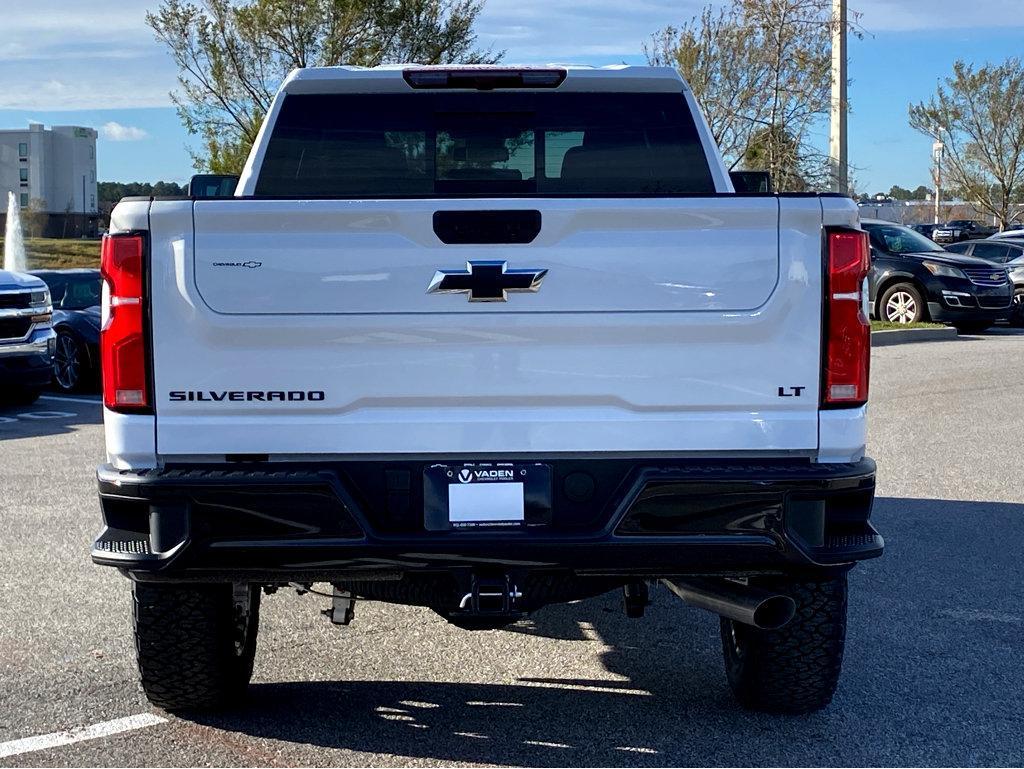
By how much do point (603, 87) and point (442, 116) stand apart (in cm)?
68

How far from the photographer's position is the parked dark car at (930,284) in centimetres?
2203

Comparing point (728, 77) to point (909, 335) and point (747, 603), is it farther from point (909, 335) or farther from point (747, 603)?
point (747, 603)

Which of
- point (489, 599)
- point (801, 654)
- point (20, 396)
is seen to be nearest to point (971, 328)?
point (20, 396)

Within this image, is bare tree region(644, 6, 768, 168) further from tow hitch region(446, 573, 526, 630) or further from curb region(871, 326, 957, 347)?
tow hitch region(446, 573, 526, 630)

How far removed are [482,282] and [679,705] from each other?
1789mm

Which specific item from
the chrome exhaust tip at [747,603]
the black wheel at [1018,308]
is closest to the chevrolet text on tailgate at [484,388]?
the chrome exhaust tip at [747,603]

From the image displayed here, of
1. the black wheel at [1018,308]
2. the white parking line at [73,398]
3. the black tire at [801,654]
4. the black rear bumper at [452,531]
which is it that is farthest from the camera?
the black wheel at [1018,308]

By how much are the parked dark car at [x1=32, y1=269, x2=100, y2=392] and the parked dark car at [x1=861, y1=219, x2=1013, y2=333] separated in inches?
467

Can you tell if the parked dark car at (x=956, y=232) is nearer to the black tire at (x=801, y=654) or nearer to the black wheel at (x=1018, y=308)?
the black wheel at (x=1018, y=308)

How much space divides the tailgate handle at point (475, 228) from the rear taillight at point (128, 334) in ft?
2.87

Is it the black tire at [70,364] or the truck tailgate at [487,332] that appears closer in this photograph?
the truck tailgate at [487,332]

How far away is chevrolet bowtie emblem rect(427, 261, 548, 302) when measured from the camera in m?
4.01

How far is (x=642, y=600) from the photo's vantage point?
475cm

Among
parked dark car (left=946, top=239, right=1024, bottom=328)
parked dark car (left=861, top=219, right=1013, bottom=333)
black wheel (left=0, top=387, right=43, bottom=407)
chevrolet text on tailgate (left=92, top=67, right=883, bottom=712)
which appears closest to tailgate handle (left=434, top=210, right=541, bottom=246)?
chevrolet text on tailgate (left=92, top=67, right=883, bottom=712)
